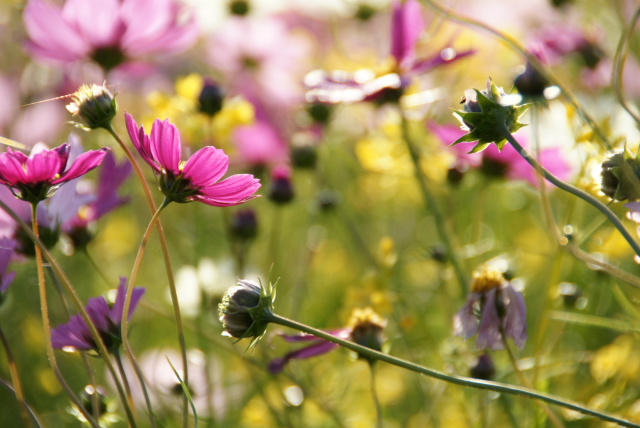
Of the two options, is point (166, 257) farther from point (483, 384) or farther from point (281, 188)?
point (281, 188)

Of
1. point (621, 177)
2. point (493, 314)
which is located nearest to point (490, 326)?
point (493, 314)

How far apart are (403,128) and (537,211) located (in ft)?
1.49

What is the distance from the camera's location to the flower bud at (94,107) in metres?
0.36

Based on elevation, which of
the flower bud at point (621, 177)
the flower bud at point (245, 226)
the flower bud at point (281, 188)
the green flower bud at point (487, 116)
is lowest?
the flower bud at point (245, 226)

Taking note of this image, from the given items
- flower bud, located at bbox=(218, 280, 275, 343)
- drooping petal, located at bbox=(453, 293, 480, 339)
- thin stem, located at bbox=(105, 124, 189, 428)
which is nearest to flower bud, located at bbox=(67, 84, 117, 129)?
thin stem, located at bbox=(105, 124, 189, 428)

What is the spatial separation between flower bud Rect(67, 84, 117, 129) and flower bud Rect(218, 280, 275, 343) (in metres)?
0.12

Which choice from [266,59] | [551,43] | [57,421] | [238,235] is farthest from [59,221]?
[266,59]

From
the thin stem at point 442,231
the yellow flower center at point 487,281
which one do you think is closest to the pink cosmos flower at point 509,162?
the thin stem at point 442,231

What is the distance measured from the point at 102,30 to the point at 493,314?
46 cm

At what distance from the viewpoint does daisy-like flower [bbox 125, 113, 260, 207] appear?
340 mm

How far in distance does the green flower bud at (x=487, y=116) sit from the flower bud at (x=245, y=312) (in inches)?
5.1

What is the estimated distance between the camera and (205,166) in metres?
0.35

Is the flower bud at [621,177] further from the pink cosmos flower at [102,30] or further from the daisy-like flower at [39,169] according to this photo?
Answer: the pink cosmos flower at [102,30]

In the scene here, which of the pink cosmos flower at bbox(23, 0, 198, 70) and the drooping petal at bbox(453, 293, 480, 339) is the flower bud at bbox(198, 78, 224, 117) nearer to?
the pink cosmos flower at bbox(23, 0, 198, 70)
